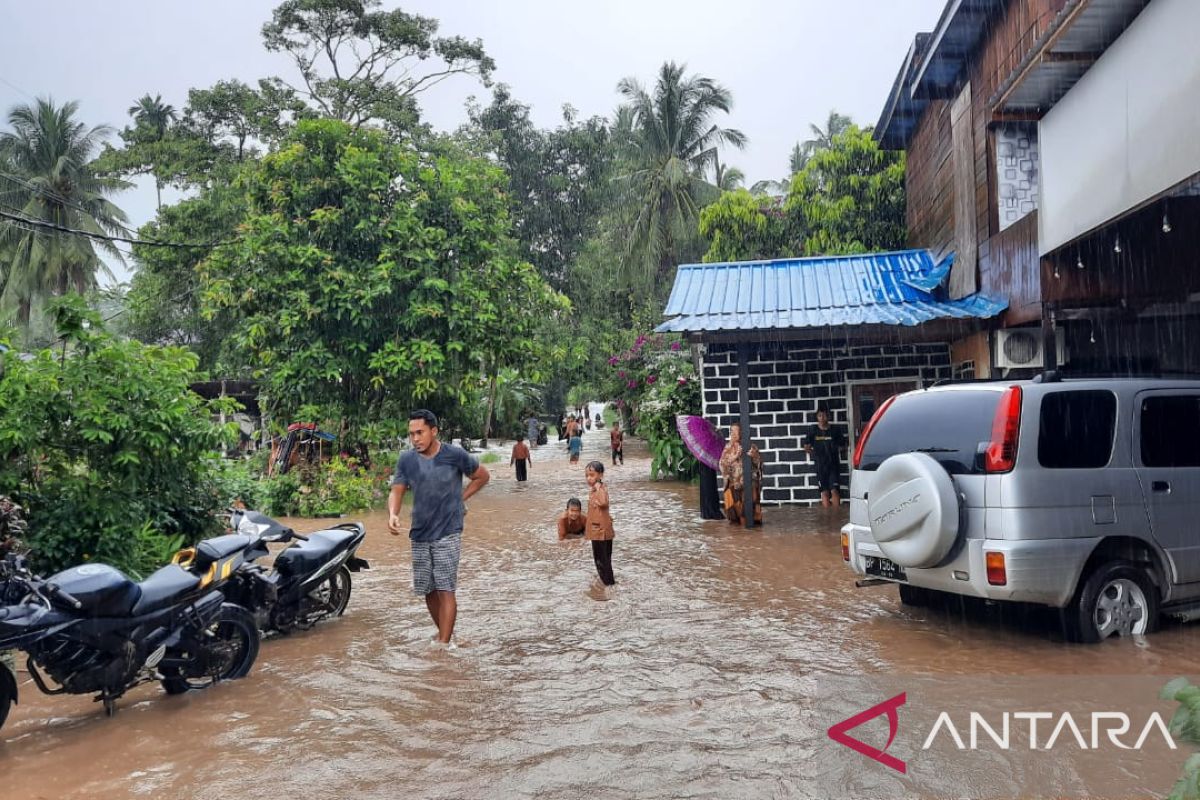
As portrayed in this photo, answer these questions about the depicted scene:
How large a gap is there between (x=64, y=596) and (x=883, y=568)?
5.39 meters

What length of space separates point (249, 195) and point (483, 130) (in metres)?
22.7

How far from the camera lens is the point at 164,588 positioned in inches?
235

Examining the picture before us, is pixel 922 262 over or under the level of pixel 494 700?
over

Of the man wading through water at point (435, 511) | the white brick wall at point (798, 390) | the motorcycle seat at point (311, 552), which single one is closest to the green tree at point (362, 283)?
the white brick wall at point (798, 390)

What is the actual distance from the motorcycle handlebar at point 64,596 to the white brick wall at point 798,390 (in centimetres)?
1156

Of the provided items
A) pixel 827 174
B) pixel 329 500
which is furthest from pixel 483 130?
pixel 329 500

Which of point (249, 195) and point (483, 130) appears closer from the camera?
point (249, 195)

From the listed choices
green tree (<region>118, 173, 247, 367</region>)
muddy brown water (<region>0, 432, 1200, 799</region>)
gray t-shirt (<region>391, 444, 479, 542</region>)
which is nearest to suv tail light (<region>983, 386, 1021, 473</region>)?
muddy brown water (<region>0, 432, 1200, 799</region>)

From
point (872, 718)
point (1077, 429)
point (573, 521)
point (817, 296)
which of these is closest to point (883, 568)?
point (1077, 429)

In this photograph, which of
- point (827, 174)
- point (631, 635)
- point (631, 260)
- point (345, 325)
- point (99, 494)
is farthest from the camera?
point (631, 260)

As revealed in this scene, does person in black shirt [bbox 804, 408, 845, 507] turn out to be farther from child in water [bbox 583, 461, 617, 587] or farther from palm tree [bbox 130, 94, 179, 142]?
palm tree [bbox 130, 94, 179, 142]

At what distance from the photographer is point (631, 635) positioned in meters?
7.55

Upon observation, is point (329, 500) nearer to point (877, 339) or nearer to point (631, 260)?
point (877, 339)

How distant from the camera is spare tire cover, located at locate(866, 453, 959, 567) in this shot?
632 cm
